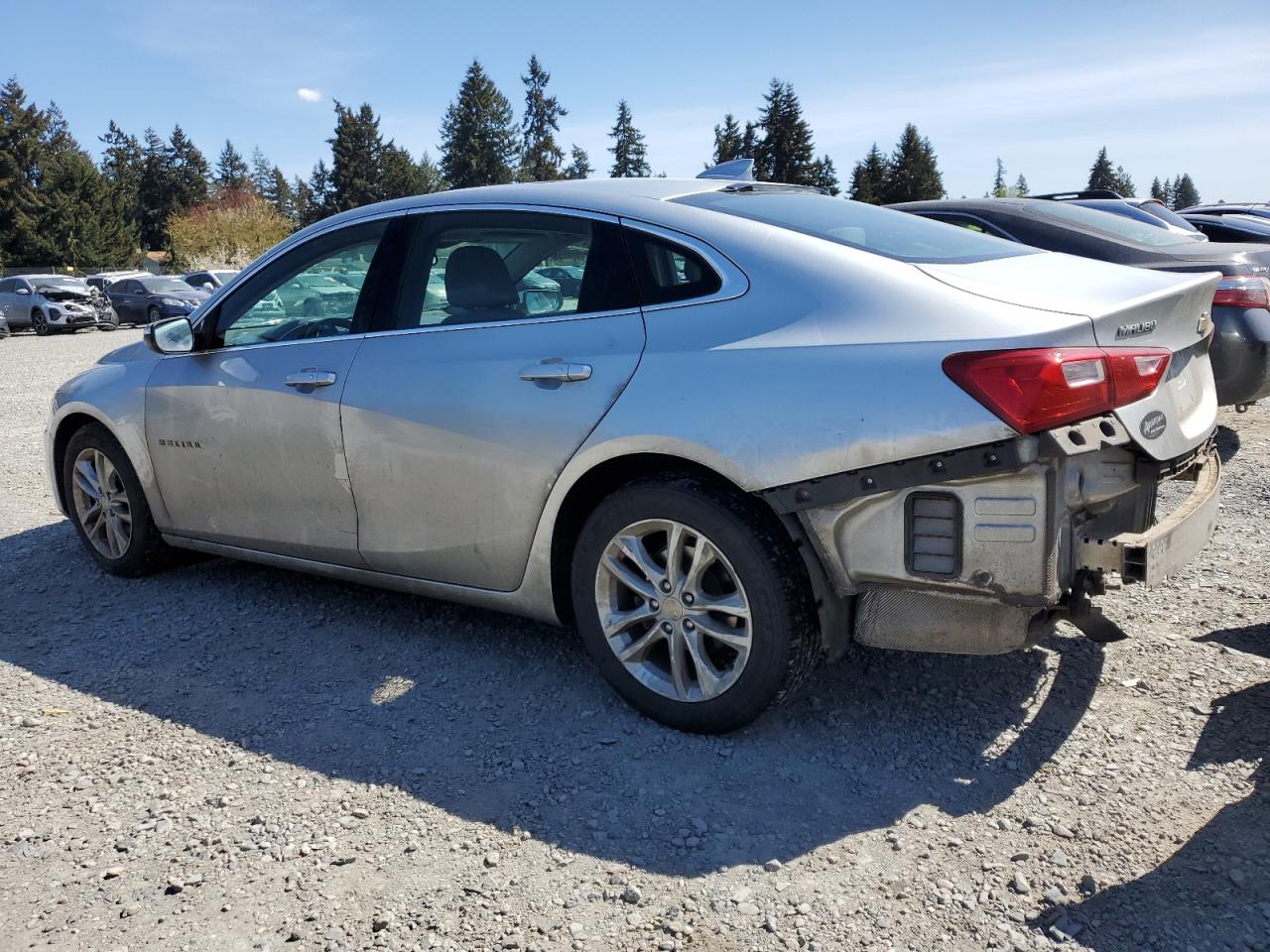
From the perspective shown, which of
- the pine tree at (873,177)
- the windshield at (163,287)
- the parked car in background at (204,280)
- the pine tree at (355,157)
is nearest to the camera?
the windshield at (163,287)

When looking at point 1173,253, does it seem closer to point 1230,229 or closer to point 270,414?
point 270,414

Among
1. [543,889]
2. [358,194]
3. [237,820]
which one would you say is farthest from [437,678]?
[358,194]

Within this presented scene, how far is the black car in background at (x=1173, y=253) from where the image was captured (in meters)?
6.20

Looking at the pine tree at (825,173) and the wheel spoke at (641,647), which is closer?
the wheel spoke at (641,647)

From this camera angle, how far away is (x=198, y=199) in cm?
10031

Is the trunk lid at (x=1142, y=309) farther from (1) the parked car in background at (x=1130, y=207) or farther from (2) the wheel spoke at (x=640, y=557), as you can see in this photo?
(1) the parked car in background at (x=1130, y=207)

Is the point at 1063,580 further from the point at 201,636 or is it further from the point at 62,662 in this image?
the point at 62,662

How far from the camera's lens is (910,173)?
80188 mm

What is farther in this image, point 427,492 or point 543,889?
point 427,492

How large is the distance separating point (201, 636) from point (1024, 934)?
3285mm

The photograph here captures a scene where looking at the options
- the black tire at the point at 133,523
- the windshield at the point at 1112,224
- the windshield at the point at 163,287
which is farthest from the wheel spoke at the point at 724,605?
the windshield at the point at 163,287

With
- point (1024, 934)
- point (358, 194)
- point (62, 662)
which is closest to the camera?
point (1024, 934)

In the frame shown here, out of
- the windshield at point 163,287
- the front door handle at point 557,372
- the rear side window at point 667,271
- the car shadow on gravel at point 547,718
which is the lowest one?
the car shadow on gravel at point 547,718

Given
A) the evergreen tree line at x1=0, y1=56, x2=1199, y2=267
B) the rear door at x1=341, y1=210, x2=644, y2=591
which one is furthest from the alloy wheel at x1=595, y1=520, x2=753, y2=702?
the evergreen tree line at x1=0, y1=56, x2=1199, y2=267
